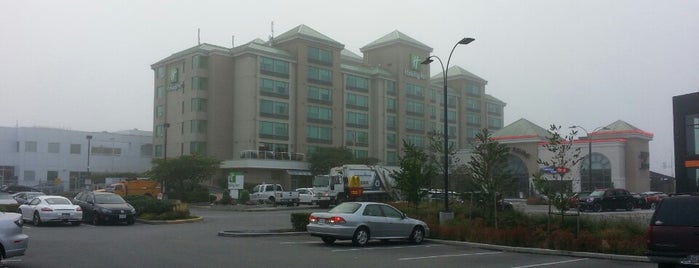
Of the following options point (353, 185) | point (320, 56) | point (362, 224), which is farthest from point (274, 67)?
point (362, 224)

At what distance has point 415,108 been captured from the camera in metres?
100

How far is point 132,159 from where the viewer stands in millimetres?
98688

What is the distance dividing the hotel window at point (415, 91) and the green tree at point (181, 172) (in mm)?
46687

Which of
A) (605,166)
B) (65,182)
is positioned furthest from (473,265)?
(65,182)

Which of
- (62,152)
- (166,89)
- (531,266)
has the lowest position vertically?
(531,266)

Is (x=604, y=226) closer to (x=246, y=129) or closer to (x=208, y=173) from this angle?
(x=208, y=173)

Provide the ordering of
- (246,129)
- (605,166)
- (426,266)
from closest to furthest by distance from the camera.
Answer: (426,266) → (605,166) → (246,129)

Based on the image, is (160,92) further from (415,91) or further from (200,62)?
(415,91)

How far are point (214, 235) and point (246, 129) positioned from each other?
58.9 m

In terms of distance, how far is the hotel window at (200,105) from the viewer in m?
81.6

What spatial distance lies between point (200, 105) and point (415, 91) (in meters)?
34.5

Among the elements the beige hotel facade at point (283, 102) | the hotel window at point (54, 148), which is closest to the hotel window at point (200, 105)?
the beige hotel facade at point (283, 102)

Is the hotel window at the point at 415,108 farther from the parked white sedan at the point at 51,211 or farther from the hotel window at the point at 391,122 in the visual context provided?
the parked white sedan at the point at 51,211

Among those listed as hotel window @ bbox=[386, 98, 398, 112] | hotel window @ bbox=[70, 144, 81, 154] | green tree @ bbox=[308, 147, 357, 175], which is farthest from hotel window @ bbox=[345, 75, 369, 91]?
hotel window @ bbox=[70, 144, 81, 154]
